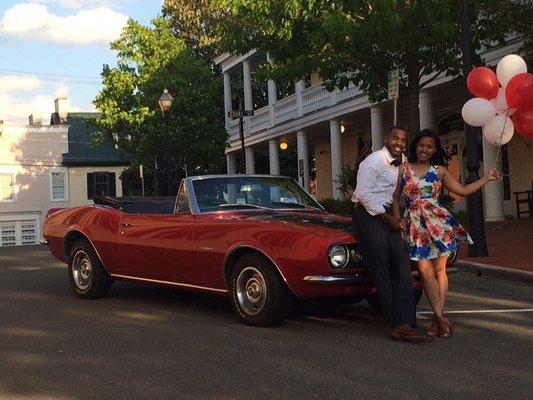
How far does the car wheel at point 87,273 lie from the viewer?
8.44m

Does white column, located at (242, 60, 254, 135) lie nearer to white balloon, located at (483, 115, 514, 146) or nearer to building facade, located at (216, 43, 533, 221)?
building facade, located at (216, 43, 533, 221)

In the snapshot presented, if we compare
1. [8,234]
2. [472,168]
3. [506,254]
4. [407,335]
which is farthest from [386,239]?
[8,234]

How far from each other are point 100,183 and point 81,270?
38.3 meters

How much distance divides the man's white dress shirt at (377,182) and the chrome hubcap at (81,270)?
3852 mm

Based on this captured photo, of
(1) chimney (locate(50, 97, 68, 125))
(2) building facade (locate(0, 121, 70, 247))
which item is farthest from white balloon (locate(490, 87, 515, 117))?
(1) chimney (locate(50, 97, 68, 125))

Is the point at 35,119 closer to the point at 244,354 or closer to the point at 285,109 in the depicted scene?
the point at 285,109

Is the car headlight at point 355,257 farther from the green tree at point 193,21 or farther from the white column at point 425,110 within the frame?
the green tree at point 193,21

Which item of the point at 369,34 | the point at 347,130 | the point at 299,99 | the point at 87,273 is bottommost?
the point at 87,273

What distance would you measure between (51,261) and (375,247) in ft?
33.6

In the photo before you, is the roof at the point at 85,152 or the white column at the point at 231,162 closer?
the white column at the point at 231,162

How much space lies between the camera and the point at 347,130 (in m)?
28.8

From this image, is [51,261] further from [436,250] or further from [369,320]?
[436,250]

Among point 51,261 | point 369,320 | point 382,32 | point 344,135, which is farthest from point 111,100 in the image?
point 369,320

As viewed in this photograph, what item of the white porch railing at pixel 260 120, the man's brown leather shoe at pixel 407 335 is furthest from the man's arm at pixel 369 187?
the white porch railing at pixel 260 120
